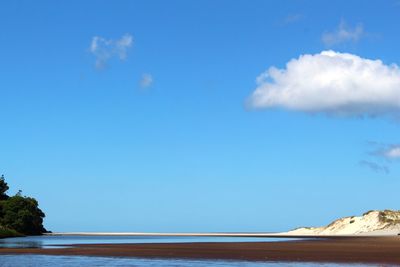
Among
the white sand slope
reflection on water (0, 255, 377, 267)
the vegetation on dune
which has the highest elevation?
the white sand slope

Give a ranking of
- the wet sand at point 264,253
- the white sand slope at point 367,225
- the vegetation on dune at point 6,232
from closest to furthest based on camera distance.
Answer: the wet sand at point 264,253 < the vegetation on dune at point 6,232 < the white sand slope at point 367,225

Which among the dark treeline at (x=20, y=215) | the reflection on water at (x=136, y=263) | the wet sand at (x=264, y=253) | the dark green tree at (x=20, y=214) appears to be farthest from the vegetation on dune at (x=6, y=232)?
the reflection on water at (x=136, y=263)

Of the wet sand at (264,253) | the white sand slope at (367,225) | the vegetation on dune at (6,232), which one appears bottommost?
the wet sand at (264,253)

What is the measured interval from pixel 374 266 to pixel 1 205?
133m

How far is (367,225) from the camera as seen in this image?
17362cm

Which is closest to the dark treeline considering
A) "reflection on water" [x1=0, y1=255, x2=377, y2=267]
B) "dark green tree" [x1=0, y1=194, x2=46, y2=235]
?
"dark green tree" [x1=0, y1=194, x2=46, y2=235]

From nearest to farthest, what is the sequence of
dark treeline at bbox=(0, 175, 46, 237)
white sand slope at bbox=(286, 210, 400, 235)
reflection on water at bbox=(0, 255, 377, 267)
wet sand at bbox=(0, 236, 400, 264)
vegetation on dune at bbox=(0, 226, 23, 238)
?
reflection on water at bbox=(0, 255, 377, 267)
wet sand at bbox=(0, 236, 400, 264)
vegetation on dune at bbox=(0, 226, 23, 238)
dark treeline at bbox=(0, 175, 46, 237)
white sand slope at bbox=(286, 210, 400, 235)

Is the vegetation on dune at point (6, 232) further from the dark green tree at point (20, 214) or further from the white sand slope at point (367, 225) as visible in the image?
the white sand slope at point (367, 225)

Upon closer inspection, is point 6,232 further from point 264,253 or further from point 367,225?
point 367,225

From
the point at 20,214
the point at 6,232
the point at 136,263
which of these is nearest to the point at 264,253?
the point at 136,263

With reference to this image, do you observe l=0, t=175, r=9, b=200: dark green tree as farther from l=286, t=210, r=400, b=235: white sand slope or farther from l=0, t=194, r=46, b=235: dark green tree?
l=286, t=210, r=400, b=235: white sand slope

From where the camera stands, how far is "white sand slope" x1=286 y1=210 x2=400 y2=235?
16588 centimetres

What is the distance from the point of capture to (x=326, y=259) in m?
55.3

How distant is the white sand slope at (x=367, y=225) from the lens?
165875 millimetres
